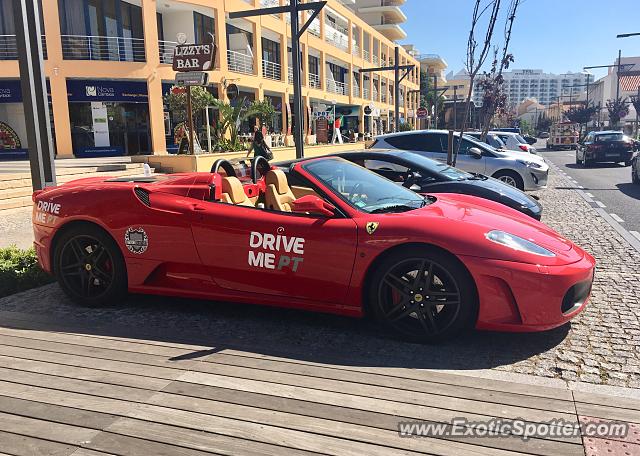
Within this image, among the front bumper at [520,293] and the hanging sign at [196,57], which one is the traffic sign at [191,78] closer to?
the hanging sign at [196,57]

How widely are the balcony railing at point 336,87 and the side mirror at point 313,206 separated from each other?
129ft

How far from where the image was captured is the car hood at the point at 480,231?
3426 mm

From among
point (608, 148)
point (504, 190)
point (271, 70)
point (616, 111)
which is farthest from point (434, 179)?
point (616, 111)

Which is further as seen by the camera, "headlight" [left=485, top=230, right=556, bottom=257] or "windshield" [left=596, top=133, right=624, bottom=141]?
"windshield" [left=596, top=133, right=624, bottom=141]

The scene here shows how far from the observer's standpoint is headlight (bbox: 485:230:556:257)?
3496mm

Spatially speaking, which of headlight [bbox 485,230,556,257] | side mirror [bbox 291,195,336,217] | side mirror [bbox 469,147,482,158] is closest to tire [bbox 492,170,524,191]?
side mirror [bbox 469,147,482,158]

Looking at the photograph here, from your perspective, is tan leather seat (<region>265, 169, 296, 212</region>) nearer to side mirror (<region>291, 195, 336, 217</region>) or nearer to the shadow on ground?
side mirror (<region>291, 195, 336, 217</region>)

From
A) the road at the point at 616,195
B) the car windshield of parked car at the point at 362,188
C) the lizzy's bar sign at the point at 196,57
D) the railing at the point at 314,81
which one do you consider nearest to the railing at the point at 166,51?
the lizzy's bar sign at the point at 196,57

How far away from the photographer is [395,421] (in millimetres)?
2572

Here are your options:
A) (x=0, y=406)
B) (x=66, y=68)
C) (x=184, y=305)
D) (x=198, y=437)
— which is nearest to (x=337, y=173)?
(x=184, y=305)

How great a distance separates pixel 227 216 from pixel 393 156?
13.2ft

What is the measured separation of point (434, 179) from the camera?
7270mm

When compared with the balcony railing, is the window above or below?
above

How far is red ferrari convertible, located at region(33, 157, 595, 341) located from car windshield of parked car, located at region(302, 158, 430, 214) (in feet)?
0.06
